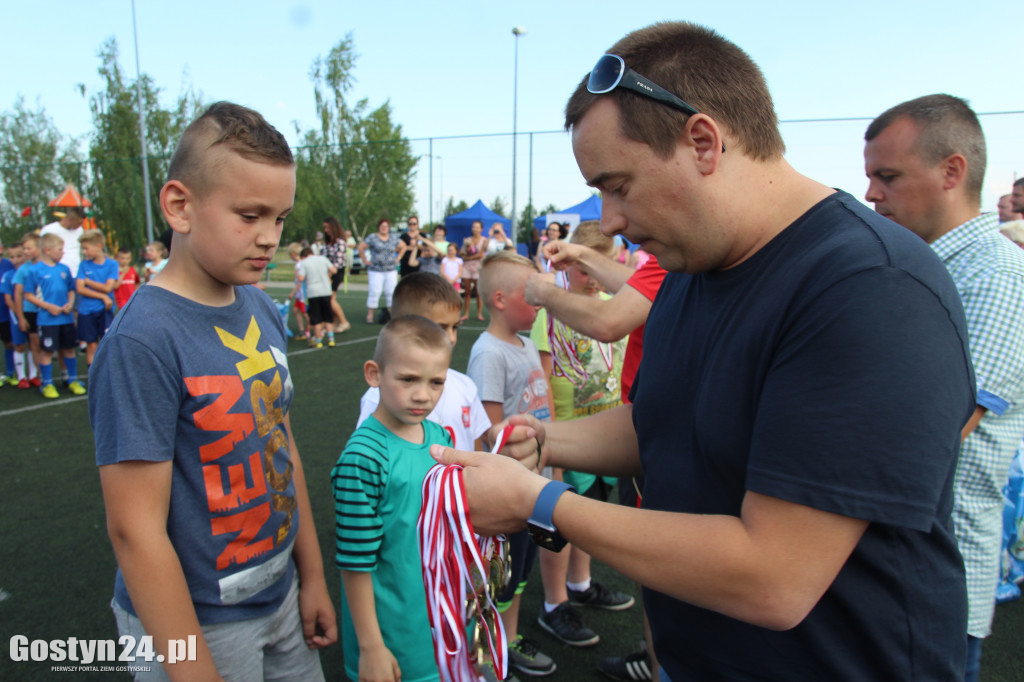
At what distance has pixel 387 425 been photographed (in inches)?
88.2

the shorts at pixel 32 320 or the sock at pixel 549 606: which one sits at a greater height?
the shorts at pixel 32 320

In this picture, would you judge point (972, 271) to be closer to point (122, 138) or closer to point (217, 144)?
point (217, 144)

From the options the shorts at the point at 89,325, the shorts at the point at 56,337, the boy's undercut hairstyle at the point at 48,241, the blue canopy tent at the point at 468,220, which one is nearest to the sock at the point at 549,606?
the shorts at the point at 56,337

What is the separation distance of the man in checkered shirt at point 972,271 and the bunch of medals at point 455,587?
4.91 ft

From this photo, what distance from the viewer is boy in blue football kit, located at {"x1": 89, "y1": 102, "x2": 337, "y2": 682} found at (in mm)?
1446

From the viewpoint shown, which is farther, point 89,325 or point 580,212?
point 580,212

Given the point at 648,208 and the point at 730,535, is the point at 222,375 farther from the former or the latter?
the point at 730,535

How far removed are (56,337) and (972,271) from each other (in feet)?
30.8

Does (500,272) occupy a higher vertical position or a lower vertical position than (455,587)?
higher

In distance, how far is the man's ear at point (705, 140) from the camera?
1.15 m

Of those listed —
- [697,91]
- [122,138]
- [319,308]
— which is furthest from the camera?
[122,138]

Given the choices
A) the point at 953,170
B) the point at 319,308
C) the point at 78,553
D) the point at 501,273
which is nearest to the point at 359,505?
the point at 501,273

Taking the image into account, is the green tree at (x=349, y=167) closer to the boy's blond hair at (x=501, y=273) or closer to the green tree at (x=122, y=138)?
the green tree at (x=122, y=138)

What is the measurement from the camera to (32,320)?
8055mm
